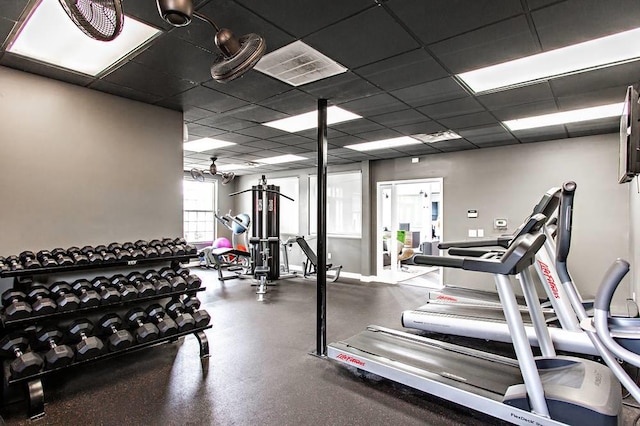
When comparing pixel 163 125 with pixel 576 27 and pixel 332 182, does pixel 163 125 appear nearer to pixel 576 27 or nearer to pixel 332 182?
pixel 576 27

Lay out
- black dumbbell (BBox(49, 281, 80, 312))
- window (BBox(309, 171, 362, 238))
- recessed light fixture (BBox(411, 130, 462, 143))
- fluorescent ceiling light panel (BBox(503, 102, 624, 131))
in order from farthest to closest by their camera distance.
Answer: window (BBox(309, 171, 362, 238)) → recessed light fixture (BBox(411, 130, 462, 143)) → fluorescent ceiling light panel (BBox(503, 102, 624, 131)) → black dumbbell (BBox(49, 281, 80, 312))

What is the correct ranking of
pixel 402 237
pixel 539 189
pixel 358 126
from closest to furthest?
pixel 358 126
pixel 539 189
pixel 402 237

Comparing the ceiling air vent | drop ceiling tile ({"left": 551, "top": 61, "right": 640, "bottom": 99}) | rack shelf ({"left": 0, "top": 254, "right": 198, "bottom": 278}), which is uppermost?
the ceiling air vent

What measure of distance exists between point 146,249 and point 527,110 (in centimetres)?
Answer: 434

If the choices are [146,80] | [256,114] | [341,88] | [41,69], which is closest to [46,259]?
[41,69]

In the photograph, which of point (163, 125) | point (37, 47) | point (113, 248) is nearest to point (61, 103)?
point (37, 47)

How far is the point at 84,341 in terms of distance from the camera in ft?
8.54

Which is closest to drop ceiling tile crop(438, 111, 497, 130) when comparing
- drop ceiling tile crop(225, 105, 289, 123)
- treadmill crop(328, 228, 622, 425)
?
drop ceiling tile crop(225, 105, 289, 123)

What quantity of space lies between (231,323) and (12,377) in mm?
2242

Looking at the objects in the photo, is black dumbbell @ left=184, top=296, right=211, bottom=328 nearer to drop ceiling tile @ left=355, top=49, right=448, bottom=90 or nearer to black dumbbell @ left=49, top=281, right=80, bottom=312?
black dumbbell @ left=49, top=281, right=80, bottom=312

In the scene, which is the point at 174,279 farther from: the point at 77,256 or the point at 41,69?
the point at 41,69

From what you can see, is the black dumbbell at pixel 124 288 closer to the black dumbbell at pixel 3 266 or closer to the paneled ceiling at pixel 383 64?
the black dumbbell at pixel 3 266

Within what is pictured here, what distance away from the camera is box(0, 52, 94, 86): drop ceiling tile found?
8.76 feet

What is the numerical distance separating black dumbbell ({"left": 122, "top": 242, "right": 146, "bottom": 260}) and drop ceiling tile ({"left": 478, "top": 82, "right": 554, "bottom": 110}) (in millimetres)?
3671
